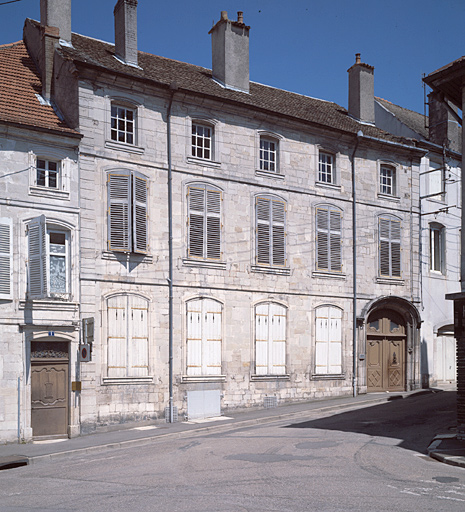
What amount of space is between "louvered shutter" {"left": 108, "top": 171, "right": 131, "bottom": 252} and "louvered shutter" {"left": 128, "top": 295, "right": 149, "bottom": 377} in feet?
5.16

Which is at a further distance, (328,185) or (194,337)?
(328,185)

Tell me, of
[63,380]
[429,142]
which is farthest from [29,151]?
[429,142]

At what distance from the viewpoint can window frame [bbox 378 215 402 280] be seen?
84.8 feet

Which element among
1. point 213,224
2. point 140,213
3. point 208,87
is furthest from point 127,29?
point 213,224

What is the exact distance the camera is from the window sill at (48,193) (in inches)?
713

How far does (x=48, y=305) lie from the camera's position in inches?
709

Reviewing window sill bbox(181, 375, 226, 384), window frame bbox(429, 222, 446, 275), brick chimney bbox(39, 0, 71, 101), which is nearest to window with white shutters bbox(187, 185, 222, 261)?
window sill bbox(181, 375, 226, 384)

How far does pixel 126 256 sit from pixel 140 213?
133cm

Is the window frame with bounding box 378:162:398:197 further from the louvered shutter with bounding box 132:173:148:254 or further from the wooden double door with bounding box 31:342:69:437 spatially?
the wooden double door with bounding box 31:342:69:437

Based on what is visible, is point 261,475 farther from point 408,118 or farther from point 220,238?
point 408,118

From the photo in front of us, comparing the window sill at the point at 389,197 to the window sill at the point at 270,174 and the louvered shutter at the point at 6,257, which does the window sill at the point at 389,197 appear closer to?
the window sill at the point at 270,174

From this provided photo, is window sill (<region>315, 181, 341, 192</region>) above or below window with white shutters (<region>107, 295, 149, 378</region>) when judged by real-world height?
above

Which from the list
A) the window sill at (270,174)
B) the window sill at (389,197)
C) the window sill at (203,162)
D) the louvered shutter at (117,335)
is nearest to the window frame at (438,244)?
the window sill at (389,197)

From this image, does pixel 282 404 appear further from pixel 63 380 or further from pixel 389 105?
pixel 389 105
